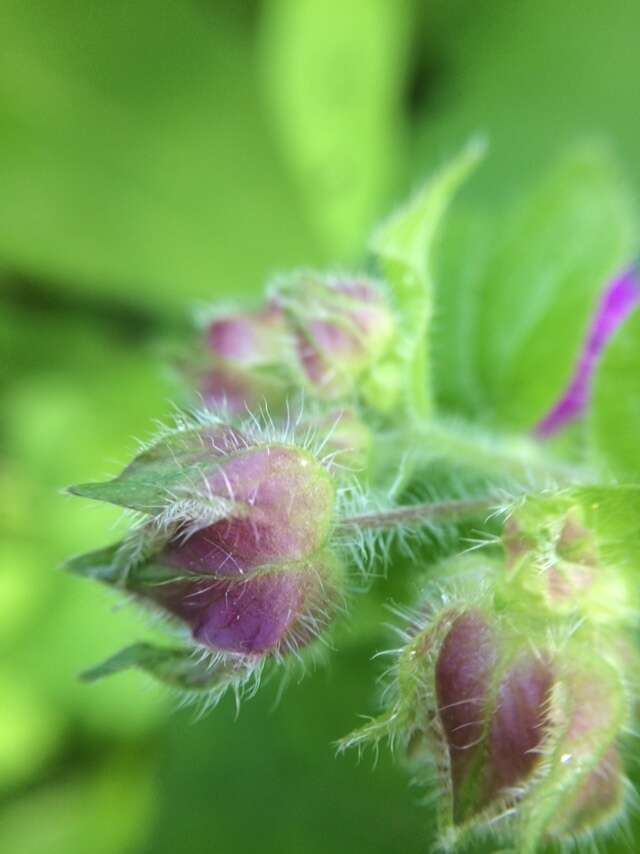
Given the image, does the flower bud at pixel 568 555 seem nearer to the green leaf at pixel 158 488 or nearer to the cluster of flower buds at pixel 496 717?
the cluster of flower buds at pixel 496 717

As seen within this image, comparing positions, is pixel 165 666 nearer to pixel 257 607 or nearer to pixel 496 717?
pixel 257 607

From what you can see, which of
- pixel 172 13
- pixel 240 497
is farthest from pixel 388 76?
pixel 240 497

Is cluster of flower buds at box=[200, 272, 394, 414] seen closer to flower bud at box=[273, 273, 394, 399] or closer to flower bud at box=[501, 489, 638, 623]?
flower bud at box=[273, 273, 394, 399]

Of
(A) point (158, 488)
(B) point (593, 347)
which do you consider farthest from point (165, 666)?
(B) point (593, 347)

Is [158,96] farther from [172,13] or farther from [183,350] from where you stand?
[183,350]

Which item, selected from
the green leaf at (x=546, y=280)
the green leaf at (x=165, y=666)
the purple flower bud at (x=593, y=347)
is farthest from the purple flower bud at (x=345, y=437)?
the green leaf at (x=546, y=280)

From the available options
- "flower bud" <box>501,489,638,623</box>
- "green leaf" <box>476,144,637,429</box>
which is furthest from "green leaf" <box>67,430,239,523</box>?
"green leaf" <box>476,144,637,429</box>
